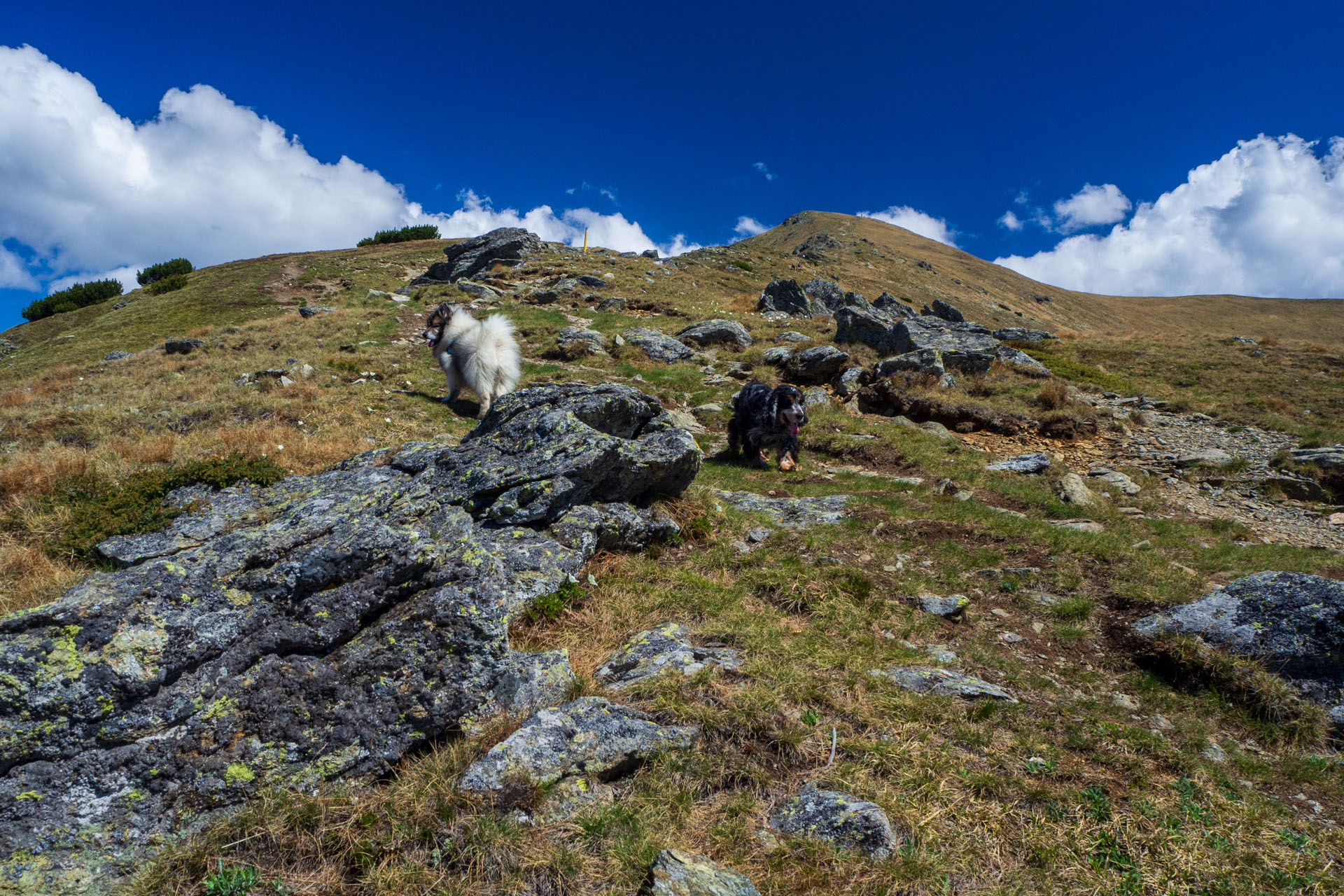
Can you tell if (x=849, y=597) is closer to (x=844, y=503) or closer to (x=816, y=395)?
(x=844, y=503)

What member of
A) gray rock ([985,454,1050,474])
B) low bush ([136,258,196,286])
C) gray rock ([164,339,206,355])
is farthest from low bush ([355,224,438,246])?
gray rock ([985,454,1050,474])

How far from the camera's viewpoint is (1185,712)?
5.45 meters

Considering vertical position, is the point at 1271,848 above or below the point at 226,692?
below

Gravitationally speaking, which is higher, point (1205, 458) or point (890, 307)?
point (890, 307)

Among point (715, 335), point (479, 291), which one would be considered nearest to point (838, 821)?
point (715, 335)

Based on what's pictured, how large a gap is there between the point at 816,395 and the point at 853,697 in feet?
49.7

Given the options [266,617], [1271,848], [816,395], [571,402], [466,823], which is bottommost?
[1271,848]

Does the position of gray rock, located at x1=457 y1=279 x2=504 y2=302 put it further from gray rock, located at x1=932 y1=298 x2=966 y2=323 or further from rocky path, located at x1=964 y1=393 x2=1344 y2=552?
gray rock, located at x1=932 y1=298 x2=966 y2=323

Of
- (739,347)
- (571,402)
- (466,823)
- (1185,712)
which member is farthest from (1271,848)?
(739,347)

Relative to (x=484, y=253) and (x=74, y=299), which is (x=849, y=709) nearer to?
(x=484, y=253)

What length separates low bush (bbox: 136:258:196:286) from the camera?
158 feet

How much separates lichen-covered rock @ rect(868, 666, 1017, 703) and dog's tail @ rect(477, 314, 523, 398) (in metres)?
10.9

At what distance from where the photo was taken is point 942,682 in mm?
5531

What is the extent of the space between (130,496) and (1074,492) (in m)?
15.7
